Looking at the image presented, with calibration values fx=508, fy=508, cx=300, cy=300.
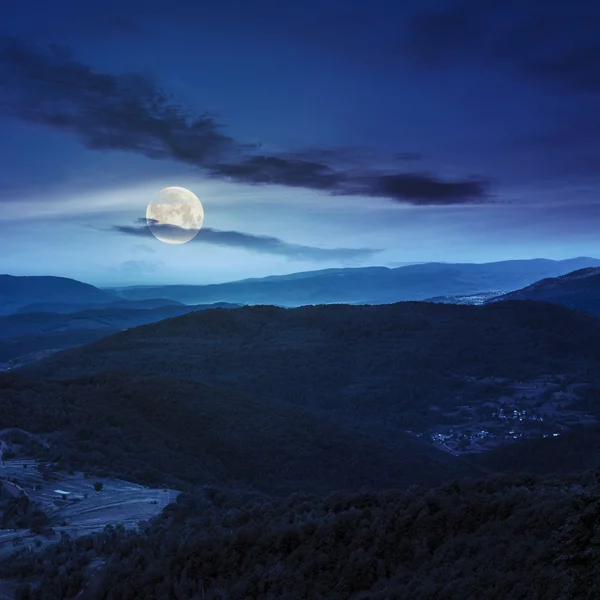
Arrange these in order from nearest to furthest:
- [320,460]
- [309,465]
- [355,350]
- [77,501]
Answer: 1. [77,501]
2. [309,465]
3. [320,460]
4. [355,350]

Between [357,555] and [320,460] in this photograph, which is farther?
[320,460]

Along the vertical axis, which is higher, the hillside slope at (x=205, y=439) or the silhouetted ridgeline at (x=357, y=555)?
the silhouetted ridgeline at (x=357, y=555)

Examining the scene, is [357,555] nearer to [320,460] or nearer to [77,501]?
[77,501]

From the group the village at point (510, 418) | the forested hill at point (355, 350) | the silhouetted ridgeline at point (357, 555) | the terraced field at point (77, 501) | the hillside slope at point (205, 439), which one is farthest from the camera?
the forested hill at point (355, 350)

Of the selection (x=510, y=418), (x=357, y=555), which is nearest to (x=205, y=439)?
(x=357, y=555)

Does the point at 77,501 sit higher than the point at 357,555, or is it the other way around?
the point at 357,555

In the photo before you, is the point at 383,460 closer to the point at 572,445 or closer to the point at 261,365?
the point at 572,445

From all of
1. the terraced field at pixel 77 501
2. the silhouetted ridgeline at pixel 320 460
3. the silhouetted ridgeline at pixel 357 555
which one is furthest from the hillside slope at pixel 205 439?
the silhouetted ridgeline at pixel 357 555

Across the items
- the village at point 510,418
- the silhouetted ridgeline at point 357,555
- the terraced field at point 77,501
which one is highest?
the silhouetted ridgeline at point 357,555

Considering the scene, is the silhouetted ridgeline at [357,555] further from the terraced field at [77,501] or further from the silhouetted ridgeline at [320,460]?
the terraced field at [77,501]

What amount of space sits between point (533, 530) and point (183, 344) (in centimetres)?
10553

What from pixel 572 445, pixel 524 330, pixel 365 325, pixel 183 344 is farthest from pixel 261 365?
pixel 524 330

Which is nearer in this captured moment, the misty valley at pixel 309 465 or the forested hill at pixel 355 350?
the misty valley at pixel 309 465

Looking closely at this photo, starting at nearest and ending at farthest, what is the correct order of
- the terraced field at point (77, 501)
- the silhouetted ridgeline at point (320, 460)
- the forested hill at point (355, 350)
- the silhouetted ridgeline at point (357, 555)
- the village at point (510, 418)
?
the silhouetted ridgeline at point (357, 555)
the silhouetted ridgeline at point (320, 460)
the terraced field at point (77, 501)
the village at point (510, 418)
the forested hill at point (355, 350)
